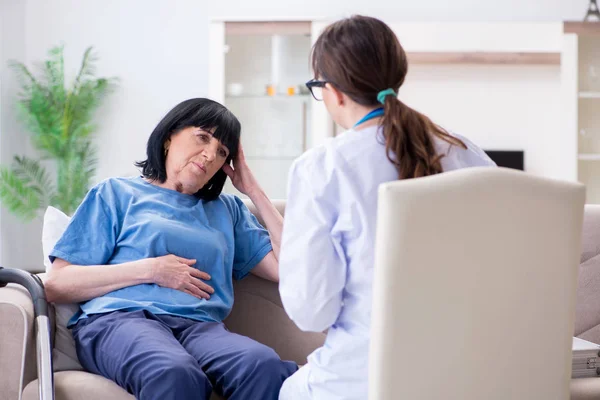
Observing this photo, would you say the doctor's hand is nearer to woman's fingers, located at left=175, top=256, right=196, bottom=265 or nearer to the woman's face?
the woman's face

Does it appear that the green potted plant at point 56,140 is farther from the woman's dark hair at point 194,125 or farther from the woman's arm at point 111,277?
the woman's arm at point 111,277

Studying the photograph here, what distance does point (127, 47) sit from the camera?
539cm

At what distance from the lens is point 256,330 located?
7.35 ft

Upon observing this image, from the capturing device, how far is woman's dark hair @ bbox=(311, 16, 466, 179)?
4.43 ft

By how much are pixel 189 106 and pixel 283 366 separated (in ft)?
2.52

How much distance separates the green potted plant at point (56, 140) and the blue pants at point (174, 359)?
332 centimetres

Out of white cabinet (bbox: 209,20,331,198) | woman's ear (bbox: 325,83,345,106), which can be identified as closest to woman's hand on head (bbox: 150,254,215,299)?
woman's ear (bbox: 325,83,345,106)

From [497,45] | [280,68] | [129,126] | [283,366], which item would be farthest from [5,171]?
[283,366]

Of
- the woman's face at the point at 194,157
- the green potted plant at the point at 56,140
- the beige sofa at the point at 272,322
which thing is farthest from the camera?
the green potted plant at the point at 56,140

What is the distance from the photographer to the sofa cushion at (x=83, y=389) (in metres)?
1.76

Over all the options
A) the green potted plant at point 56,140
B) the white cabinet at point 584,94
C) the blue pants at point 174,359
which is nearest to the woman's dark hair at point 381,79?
the blue pants at point 174,359

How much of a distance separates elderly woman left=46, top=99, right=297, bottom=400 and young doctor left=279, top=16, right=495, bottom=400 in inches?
15.8

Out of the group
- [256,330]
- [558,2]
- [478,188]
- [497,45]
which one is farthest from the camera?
[558,2]

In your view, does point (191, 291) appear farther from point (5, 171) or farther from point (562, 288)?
point (5, 171)
